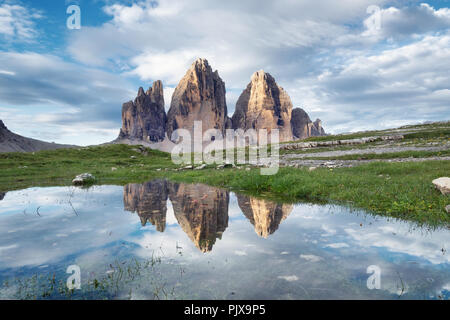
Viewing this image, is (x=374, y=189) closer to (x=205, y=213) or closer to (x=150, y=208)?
(x=205, y=213)

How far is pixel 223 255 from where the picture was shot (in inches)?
209

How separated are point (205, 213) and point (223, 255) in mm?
3876

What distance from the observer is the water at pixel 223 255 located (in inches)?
157

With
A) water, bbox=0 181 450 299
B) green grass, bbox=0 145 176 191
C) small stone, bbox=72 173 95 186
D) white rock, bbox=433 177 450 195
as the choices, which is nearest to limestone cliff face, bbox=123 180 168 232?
water, bbox=0 181 450 299

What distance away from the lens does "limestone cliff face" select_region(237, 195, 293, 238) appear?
726 cm

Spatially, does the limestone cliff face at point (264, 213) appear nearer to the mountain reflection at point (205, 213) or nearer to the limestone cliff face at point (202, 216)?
the mountain reflection at point (205, 213)

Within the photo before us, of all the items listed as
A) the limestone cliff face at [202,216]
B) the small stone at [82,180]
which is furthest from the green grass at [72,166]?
the limestone cliff face at [202,216]

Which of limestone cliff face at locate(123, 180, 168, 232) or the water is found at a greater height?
limestone cliff face at locate(123, 180, 168, 232)

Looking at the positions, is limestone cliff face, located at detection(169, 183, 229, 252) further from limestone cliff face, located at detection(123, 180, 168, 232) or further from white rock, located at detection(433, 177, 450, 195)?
white rock, located at detection(433, 177, 450, 195)

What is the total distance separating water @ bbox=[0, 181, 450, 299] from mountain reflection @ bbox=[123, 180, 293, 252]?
57 millimetres

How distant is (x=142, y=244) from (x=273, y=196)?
7735 millimetres

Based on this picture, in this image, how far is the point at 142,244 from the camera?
20.0ft

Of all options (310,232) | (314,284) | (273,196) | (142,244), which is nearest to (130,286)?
(142,244)
